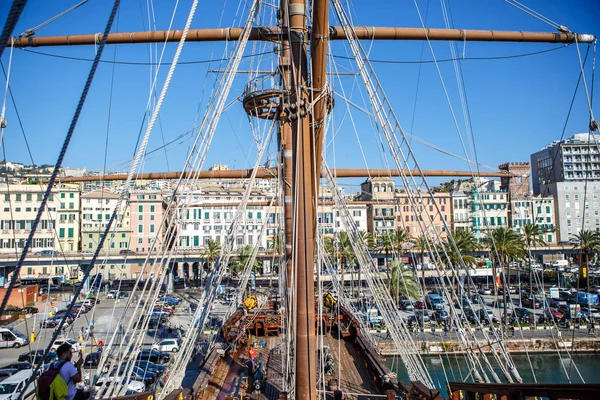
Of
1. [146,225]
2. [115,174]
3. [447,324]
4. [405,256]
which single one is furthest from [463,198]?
[115,174]

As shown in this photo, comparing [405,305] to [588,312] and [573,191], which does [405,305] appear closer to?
[588,312]

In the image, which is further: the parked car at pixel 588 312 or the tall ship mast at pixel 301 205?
the parked car at pixel 588 312

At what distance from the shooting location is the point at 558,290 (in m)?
42.7

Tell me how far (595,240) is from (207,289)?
40.2 m

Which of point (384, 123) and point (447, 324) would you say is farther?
point (447, 324)

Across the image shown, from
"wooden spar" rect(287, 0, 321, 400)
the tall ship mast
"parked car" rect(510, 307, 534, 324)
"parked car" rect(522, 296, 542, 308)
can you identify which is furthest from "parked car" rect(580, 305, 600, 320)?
"wooden spar" rect(287, 0, 321, 400)

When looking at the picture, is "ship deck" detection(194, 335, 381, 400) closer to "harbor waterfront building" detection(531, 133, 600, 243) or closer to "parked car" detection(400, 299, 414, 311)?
"parked car" detection(400, 299, 414, 311)

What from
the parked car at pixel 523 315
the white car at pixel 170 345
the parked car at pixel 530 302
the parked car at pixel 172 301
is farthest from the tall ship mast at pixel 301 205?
the parked car at pixel 530 302

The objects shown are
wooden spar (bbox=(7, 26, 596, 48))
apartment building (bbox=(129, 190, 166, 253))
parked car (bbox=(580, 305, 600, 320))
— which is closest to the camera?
wooden spar (bbox=(7, 26, 596, 48))

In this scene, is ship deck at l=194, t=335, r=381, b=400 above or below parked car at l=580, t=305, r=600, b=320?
above

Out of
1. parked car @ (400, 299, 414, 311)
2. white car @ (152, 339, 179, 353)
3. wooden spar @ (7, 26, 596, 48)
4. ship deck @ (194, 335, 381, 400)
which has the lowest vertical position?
white car @ (152, 339, 179, 353)

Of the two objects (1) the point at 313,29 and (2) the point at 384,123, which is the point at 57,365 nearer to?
(1) the point at 313,29

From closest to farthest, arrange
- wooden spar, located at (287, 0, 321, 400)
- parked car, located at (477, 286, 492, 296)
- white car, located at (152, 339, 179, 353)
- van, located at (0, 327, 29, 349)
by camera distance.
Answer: wooden spar, located at (287, 0, 321, 400) → white car, located at (152, 339, 179, 353) → van, located at (0, 327, 29, 349) → parked car, located at (477, 286, 492, 296)

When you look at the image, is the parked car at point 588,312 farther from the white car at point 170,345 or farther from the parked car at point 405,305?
the white car at point 170,345
